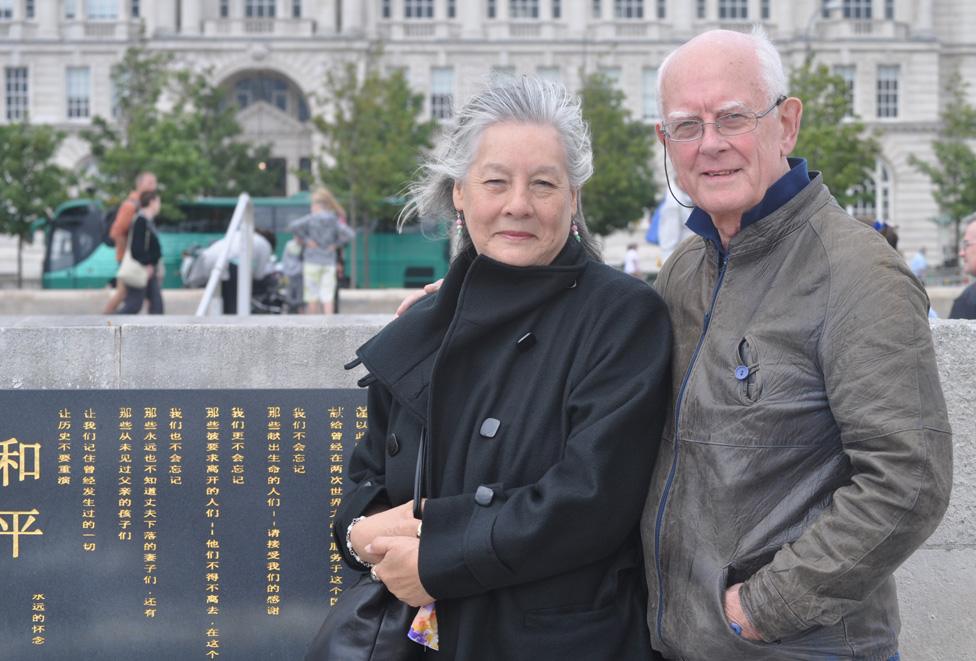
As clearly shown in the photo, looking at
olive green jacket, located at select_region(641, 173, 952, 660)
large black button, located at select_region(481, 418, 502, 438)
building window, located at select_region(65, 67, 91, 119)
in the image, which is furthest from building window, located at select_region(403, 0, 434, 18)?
large black button, located at select_region(481, 418, 502, 438)

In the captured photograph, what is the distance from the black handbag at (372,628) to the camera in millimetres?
2680

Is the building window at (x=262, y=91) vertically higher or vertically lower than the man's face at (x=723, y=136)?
higher

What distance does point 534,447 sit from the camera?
2621 millimetres

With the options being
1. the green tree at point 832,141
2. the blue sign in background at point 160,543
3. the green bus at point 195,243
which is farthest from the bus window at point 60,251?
the blue sign in background at point 160,543

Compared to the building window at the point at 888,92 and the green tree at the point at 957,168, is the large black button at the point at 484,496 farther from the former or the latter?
the building window at the point at 888,92

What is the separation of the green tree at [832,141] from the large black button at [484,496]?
30.5 meters

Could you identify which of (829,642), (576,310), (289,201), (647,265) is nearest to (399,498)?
(576,310)

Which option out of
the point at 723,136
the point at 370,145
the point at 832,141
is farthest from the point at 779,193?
the point at 370,145

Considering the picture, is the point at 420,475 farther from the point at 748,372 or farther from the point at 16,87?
the point at 16,87

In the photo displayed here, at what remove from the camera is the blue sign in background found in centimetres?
422

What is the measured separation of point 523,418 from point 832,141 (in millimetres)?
31880

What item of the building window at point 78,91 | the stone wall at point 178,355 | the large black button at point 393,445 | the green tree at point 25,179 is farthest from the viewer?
the building window at point 78,91

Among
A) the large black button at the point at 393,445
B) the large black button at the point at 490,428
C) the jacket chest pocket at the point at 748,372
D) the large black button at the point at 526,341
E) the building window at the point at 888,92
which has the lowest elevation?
the large black button at the point at 393,445

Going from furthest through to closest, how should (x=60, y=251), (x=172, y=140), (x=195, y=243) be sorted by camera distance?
1. (x=172, y=140)
2. (x=60, y=251)
3. (x=195, y=243)
